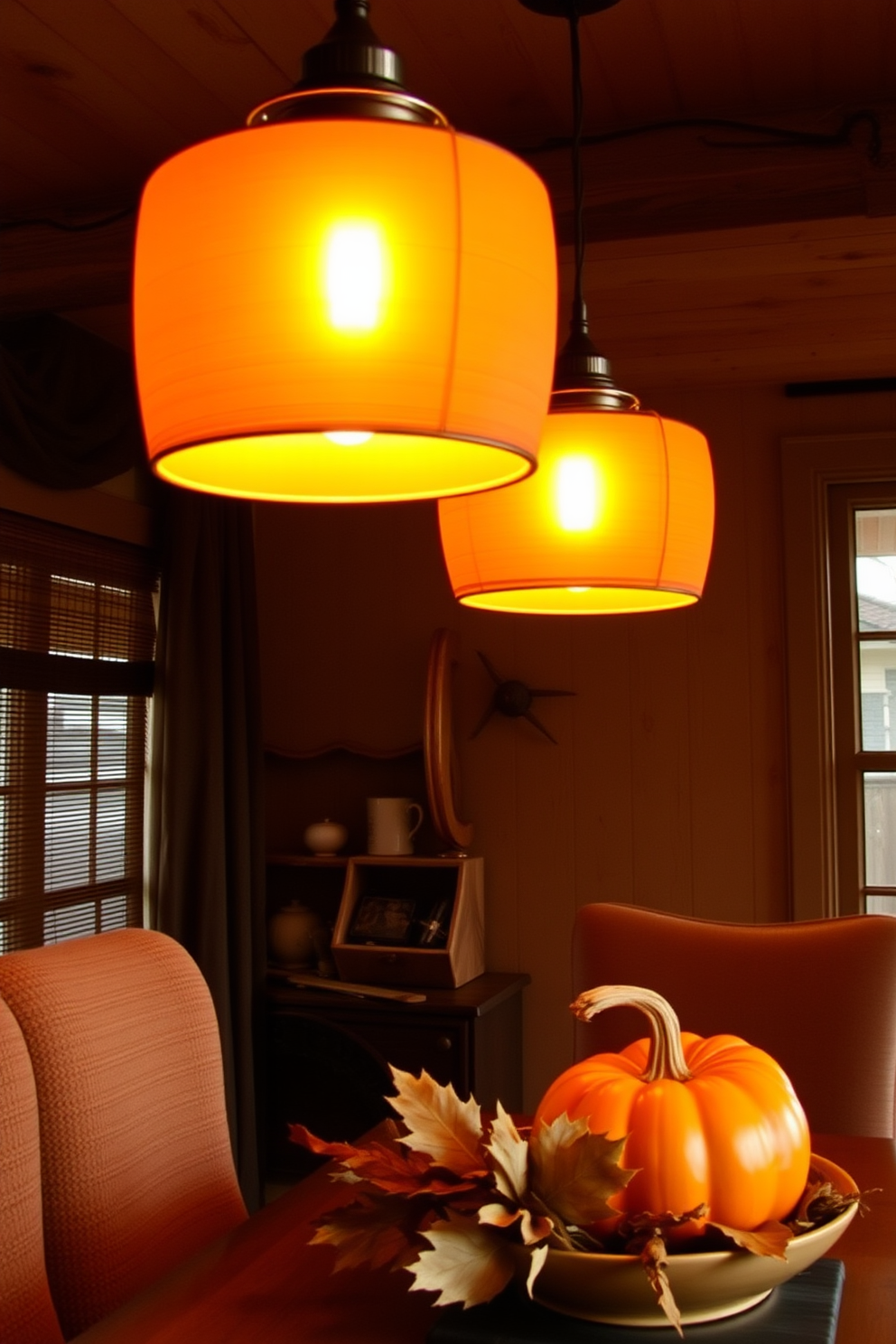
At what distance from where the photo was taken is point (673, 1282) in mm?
1078

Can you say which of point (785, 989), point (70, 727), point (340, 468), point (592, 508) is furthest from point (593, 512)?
point (70, 727)

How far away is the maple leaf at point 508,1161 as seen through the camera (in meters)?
1.07

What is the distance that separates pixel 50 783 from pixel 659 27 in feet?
6.49

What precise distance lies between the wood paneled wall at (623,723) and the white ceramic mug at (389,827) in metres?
0.21

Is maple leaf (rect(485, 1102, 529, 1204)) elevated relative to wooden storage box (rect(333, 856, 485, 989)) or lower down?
elevated

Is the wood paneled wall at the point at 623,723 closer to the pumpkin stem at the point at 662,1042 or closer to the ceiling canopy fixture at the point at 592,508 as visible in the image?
the ceiling canopy fixture at the point at 592,508

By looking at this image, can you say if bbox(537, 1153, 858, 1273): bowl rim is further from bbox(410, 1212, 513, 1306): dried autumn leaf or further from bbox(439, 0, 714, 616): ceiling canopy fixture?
bbox(439, 0, 714, 616): ceiling canopy fixture

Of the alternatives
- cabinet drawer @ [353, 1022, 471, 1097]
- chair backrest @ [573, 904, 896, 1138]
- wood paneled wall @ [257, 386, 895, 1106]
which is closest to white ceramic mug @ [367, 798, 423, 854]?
wood paneled wall @ [257, 386, 895, 1106]

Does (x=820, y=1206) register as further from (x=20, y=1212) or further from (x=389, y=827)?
(x=389, y=827)

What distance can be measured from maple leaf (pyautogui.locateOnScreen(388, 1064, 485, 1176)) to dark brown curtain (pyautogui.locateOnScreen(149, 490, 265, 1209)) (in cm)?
202

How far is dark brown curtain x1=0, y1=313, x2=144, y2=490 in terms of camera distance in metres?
2.74

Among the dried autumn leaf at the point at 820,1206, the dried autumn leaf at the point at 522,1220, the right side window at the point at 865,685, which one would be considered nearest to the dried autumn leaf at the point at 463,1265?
the dried autumn leaf at the point at 522,1220

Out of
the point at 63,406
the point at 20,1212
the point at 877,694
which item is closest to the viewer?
the point at 20,1212

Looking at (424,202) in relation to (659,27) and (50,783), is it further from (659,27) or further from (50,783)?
(50,783)
